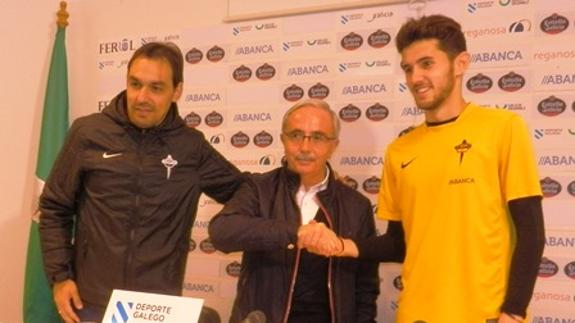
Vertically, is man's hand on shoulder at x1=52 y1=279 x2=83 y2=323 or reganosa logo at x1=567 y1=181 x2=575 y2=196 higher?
reganosa logo at x1=567 y1=181 x2=575 y2=196

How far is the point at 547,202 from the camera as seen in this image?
2.28 metres

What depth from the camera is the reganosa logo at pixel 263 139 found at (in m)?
2.80

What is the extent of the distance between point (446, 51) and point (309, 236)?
70 cm

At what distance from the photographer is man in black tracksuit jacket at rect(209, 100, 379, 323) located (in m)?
1.87

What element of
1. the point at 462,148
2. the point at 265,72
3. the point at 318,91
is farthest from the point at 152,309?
the point at 265,72

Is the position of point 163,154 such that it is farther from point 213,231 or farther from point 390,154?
point 390,154

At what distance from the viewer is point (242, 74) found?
2863 millimetres

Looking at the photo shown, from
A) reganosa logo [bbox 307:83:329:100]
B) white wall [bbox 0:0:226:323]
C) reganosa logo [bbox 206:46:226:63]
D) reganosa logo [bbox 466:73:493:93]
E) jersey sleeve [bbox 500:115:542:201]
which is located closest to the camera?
jersey sleeve [bbox 500:115:542:201]

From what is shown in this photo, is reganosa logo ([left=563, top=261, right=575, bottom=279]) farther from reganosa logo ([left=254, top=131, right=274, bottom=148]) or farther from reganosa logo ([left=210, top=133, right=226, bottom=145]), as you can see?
reganosa logo ([left=210, top=133, right=226, bottom=145])

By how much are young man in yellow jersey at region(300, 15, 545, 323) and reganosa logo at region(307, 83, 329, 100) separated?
95 centimetres

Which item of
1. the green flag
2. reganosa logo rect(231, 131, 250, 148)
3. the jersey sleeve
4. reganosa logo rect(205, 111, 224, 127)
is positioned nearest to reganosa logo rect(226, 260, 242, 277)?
reganosa logo rect(231, 131, 250, 148)

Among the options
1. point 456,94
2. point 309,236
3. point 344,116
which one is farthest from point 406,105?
point 309,236

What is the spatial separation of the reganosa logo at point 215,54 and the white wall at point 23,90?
0.69 metres

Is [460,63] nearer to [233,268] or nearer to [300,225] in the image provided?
[300,225]
